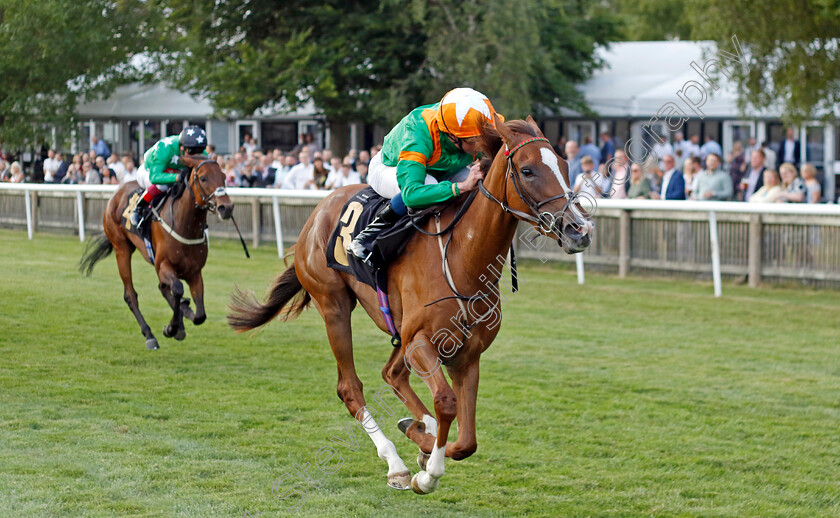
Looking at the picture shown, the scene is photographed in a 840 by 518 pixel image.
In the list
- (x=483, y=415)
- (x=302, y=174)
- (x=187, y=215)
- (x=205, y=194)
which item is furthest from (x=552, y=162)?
(x=302, y=174)

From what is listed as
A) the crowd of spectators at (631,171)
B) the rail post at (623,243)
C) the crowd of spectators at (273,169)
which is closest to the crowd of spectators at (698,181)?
the crowd of spectators at (631,171)

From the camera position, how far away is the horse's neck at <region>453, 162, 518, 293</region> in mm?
3713

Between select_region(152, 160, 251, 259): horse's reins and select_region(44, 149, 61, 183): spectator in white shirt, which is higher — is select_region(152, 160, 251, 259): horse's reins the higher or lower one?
the lower one

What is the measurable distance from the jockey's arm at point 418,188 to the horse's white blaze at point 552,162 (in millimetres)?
479

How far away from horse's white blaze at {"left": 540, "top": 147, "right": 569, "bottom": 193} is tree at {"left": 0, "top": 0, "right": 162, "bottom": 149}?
19.4 m

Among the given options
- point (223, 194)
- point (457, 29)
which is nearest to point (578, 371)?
point (223, 194)

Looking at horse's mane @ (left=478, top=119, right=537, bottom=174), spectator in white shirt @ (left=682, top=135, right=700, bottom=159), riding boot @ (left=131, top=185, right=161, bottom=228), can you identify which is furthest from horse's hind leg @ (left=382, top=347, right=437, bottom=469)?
spectator in white shirt @ (left=682, top=135, right=700, bottom=159)

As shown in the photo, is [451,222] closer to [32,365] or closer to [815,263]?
[32,365]

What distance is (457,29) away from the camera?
17.1m

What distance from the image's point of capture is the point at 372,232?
4188 mm

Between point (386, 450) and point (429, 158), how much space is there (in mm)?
1224

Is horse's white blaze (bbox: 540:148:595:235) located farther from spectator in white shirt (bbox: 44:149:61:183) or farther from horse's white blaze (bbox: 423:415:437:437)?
spectator in white shirt (bbox: 44:149:61:183)

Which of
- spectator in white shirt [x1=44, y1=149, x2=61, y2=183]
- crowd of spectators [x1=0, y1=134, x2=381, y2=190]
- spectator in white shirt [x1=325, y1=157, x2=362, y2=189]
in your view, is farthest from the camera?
spectator in white shirt [x1=44, y1=149, x2=61, y2=183]

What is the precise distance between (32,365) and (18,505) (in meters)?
2.82
